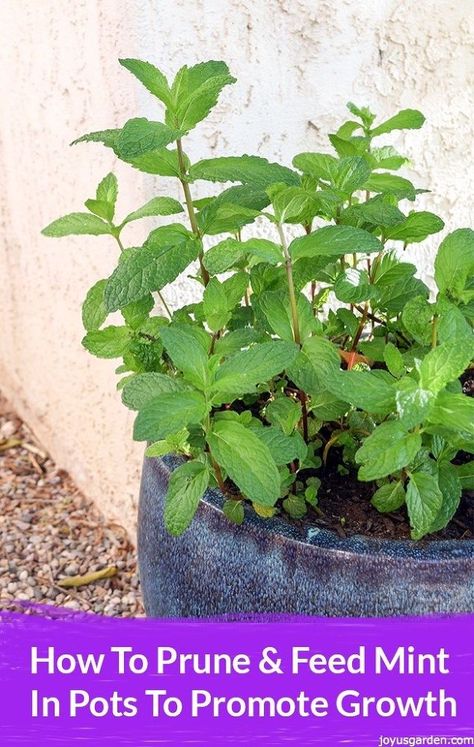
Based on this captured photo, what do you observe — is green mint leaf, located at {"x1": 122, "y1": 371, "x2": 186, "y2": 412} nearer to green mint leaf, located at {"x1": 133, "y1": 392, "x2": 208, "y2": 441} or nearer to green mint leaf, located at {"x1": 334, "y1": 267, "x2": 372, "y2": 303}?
green mint leaf, located at {"x1": 133, "y1": 392, "x2": 208, "y2": 441}

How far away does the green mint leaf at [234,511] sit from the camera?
1077mm

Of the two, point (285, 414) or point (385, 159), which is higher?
point (385, 159)

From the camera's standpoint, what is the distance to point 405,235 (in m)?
1.17

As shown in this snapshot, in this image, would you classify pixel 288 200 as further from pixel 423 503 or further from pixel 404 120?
pixel 423 503

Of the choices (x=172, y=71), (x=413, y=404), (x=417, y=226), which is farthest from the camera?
(x=172, y=71)

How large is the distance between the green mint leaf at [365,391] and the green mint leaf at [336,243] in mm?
121

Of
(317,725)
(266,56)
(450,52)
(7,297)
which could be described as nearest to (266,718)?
(317,725)

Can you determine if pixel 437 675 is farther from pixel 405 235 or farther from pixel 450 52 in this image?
pixel 450 52

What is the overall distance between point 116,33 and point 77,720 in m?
0.91

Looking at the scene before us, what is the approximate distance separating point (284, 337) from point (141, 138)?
0.25m

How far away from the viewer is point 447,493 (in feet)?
3.44

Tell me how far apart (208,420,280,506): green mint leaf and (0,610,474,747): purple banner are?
6.5 inches

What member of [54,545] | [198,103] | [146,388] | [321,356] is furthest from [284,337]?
[54,545]

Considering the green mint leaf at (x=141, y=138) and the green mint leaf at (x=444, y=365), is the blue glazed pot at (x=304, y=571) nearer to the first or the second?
the green mint leaf at (x=444, y=365)
